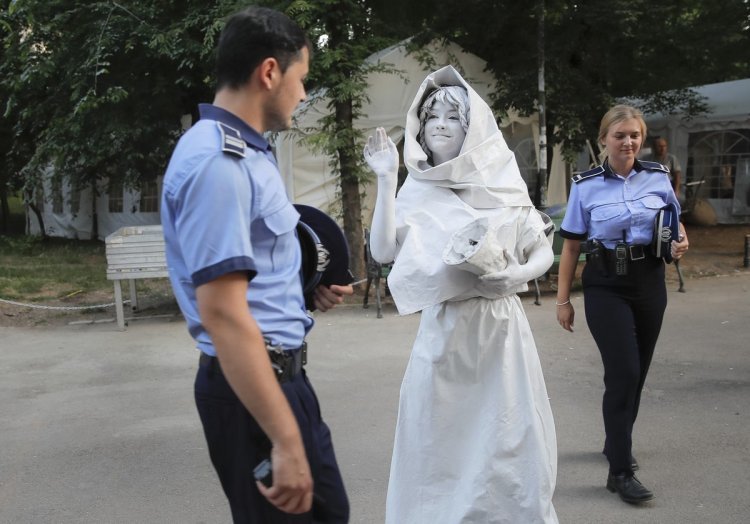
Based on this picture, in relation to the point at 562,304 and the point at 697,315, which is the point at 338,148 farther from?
the point at 562,304

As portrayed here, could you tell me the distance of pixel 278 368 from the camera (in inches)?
76.7

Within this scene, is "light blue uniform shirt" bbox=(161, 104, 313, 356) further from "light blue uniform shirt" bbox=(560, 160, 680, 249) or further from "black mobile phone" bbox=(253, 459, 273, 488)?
"light blue uniform shirt" bbox=(560, 160, 680, 249)

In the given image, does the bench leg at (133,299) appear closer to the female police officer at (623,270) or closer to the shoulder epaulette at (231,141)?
the female police officer at (623,270)

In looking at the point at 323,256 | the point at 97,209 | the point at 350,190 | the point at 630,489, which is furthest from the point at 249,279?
the point at 97,209

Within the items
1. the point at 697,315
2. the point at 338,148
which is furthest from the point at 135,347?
the point at 697,315

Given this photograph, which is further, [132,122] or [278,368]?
[132,122]

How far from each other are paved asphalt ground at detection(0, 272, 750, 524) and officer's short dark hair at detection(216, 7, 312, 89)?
269 cm

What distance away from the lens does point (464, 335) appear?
329 centimetres

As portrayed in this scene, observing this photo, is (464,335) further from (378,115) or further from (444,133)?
(378,115)

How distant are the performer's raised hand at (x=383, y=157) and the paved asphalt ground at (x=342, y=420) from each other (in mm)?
1786

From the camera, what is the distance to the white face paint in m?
3.40

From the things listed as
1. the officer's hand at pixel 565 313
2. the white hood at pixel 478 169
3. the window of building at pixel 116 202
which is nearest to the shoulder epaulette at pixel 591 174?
the officer's hand at pixel 565 313

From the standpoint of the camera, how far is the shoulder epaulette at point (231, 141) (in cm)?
175

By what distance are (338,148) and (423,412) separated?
23.2 ft
